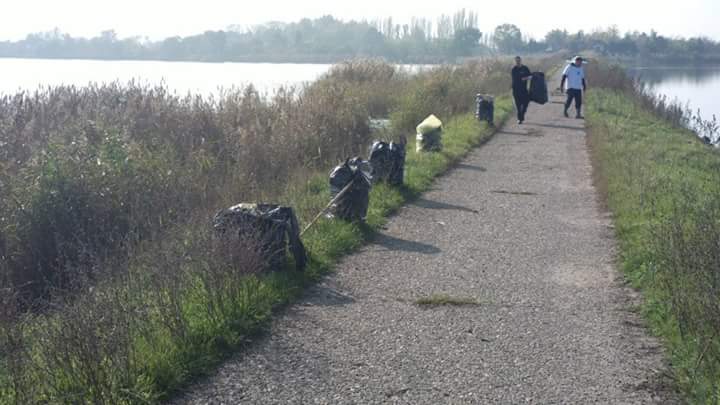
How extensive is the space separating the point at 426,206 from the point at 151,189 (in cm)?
337

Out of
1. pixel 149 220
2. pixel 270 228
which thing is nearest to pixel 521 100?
pixel 149 220

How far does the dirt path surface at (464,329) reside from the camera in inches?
214

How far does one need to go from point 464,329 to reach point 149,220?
13.1 feet

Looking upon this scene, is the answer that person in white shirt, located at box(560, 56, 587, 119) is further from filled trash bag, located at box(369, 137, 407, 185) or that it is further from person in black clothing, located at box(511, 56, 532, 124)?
filled trash bag, located at box(369, 137, 407, 185)

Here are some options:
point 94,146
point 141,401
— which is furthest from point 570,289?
point 94,146

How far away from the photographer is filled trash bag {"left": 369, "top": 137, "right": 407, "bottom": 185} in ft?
40.4

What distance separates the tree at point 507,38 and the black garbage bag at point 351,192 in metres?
151

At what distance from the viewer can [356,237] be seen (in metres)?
9.42

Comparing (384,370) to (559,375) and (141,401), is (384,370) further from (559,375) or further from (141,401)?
(141,401)

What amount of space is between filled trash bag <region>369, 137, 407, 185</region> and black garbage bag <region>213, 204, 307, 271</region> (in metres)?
4.45

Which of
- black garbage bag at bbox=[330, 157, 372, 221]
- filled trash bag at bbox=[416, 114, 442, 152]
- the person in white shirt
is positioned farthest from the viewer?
the person in white shirt

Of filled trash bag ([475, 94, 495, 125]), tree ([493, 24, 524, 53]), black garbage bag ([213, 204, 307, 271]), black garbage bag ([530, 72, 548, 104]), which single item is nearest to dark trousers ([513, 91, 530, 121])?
black garbage bag ([530, 72, 548, 104])

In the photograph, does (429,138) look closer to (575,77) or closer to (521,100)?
(521,100)

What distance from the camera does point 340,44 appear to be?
9588cm
